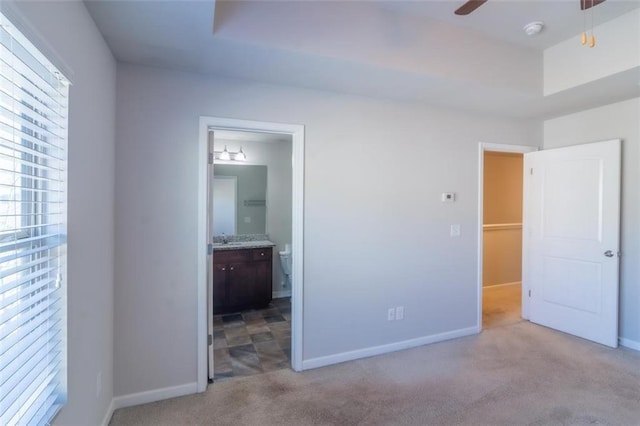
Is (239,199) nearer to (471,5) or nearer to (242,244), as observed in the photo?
(242,244)

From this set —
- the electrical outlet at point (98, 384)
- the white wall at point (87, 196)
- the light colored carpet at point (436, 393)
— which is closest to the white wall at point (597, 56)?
the light colored carpet at point (436, 393)

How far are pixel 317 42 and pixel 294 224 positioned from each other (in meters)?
1.38

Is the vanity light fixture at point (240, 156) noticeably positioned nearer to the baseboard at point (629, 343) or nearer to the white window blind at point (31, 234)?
the white window blind at point (31, 234)

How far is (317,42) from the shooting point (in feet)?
6.79

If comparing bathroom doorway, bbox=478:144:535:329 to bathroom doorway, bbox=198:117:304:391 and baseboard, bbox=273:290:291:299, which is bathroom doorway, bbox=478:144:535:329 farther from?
bathroom doorway, bbox=198:117:304:391

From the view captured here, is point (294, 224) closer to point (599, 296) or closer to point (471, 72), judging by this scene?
point (471, 72)

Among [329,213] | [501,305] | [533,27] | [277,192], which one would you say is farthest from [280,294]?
[533,27]

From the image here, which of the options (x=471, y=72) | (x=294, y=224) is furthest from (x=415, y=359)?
(x=471, y=72)

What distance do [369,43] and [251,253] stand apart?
284 cm

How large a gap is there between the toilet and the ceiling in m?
2.64

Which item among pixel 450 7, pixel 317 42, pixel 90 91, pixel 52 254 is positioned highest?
pixel 450 7

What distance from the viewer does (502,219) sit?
209 inches

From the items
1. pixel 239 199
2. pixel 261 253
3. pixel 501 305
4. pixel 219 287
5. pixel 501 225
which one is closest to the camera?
pixel 219 287

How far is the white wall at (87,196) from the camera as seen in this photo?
4.43 feet
